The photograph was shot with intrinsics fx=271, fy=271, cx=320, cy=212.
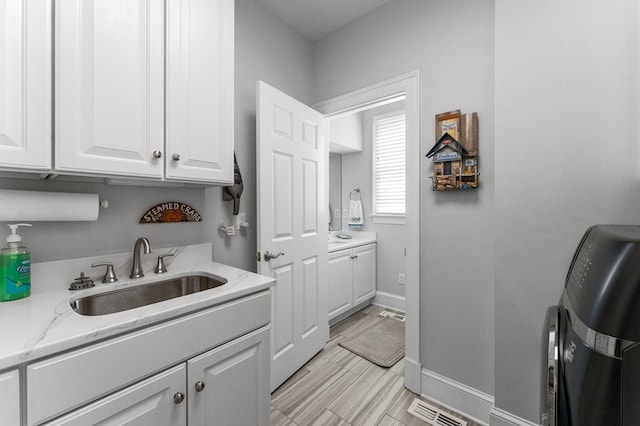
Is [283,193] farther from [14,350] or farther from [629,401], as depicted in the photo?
[629,401]

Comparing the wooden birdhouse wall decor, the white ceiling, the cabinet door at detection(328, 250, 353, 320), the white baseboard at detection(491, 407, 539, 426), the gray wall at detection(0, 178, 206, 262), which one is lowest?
the white baseboard at detection(491, 407, 539, 426)

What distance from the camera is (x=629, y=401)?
0.49 metres

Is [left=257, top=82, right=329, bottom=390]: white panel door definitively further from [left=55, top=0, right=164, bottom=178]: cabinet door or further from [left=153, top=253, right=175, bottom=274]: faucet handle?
[left=55, top=0, right=164, bottom=178]: cabinet door

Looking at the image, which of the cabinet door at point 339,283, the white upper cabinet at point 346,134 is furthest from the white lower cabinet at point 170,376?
the white upper cabinet at point 346,134

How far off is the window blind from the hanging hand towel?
0.20 metres

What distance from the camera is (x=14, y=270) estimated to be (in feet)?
3.23

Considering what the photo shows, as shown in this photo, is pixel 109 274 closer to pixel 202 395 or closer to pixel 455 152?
pixel 202 395

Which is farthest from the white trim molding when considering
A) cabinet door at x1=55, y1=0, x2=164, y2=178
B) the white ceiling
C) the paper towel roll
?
the white ceiling

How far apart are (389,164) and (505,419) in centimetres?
259

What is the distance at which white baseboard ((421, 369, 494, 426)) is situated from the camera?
1599mm

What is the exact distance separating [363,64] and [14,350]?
93.2 inches

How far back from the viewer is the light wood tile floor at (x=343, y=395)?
162 centimetres

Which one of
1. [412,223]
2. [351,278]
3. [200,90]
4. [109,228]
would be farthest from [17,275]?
[351,278]

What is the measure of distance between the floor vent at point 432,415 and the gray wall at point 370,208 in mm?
1531
